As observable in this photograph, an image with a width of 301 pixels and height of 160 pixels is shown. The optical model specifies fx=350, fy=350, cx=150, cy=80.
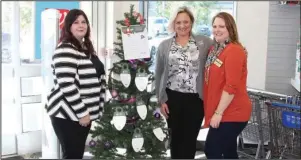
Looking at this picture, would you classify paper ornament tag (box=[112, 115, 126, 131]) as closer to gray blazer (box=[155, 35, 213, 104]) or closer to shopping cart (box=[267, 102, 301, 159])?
gray blazer (box=[155, 35, 213, 104])

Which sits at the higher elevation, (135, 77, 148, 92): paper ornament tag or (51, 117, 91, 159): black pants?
(135, 77, 148, 92): paper ornament tag

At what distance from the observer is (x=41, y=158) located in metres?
4.13

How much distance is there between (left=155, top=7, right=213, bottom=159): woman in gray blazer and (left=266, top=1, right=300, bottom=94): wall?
2.04 metres

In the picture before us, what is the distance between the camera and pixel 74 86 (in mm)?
2467

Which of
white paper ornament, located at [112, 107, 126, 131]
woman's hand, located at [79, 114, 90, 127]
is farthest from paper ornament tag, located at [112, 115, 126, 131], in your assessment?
woman's hand, located at [79, 114, 90, 127]

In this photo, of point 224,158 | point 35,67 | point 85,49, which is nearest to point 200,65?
point 224,158

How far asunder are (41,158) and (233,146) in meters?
2.46

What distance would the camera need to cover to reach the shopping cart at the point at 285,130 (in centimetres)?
312

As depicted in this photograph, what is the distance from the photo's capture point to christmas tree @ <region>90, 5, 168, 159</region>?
9.21ft

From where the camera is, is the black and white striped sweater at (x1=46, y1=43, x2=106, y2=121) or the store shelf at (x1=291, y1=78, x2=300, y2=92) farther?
the store shelf at (x1=291, y1=78, x2=300, y2=92)

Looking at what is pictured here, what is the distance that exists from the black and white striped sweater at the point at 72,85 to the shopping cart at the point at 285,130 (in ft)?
5.56

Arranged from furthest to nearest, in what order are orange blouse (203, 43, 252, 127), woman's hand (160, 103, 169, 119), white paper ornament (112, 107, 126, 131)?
1. woman's hand (160, 103, 169, 119)
2. white paper ornament (112, 107, 126, 131)
3. orange blouse (203, 43, 252, 127)

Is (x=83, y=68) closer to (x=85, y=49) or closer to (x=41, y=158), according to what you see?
(x=85, y=49)

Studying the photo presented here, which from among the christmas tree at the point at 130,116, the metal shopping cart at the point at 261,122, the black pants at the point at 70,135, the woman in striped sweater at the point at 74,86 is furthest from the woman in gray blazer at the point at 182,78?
the metal shopping cart at the point at 261,122
